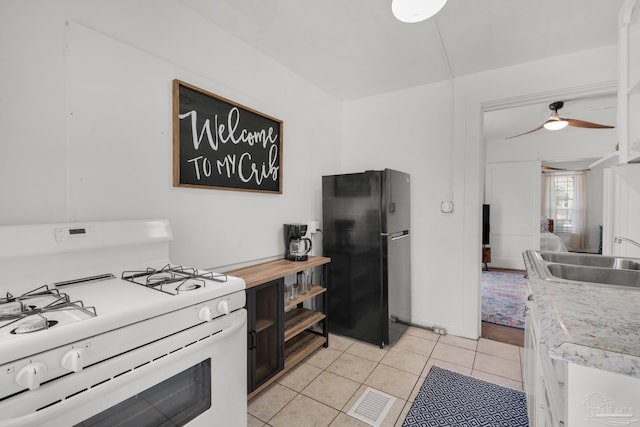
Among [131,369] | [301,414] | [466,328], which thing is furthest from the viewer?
[466,328]

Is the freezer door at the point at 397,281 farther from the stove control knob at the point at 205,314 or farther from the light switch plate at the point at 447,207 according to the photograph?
the stove control knob at the point at 205,314

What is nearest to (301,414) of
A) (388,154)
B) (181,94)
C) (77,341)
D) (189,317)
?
(189,317)

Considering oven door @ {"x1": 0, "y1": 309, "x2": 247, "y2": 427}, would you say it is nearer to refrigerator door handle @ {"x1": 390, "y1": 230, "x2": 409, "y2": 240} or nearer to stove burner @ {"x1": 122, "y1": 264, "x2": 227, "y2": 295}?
stove burner @ {"x1": 122, "y1": 264, "x2": 227, "y2": 295}

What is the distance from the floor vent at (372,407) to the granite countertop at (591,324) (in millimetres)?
1202

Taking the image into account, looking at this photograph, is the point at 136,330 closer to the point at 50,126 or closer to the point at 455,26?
the point at 50,126

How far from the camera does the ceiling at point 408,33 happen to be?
5.99 ft

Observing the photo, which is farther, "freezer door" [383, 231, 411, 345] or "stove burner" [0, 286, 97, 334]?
"freezer door" [383, 231, 411, 345]

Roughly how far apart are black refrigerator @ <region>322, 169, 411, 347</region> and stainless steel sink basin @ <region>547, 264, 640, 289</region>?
1.20m

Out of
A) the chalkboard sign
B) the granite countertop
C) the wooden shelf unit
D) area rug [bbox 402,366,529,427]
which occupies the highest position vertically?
the chalkboard sign

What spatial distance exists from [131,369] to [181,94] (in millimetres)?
1479

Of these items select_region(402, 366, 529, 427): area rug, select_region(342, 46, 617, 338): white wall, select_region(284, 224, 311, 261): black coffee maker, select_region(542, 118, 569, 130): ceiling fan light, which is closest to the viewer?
select_region(402, 366, 529, 427): area rug

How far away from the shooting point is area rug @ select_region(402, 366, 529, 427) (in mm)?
1688

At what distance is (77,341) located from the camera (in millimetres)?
821

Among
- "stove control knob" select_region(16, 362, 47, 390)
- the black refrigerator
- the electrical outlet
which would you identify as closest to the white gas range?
"stove control knob" select_region(16, 362, 47, 390)
